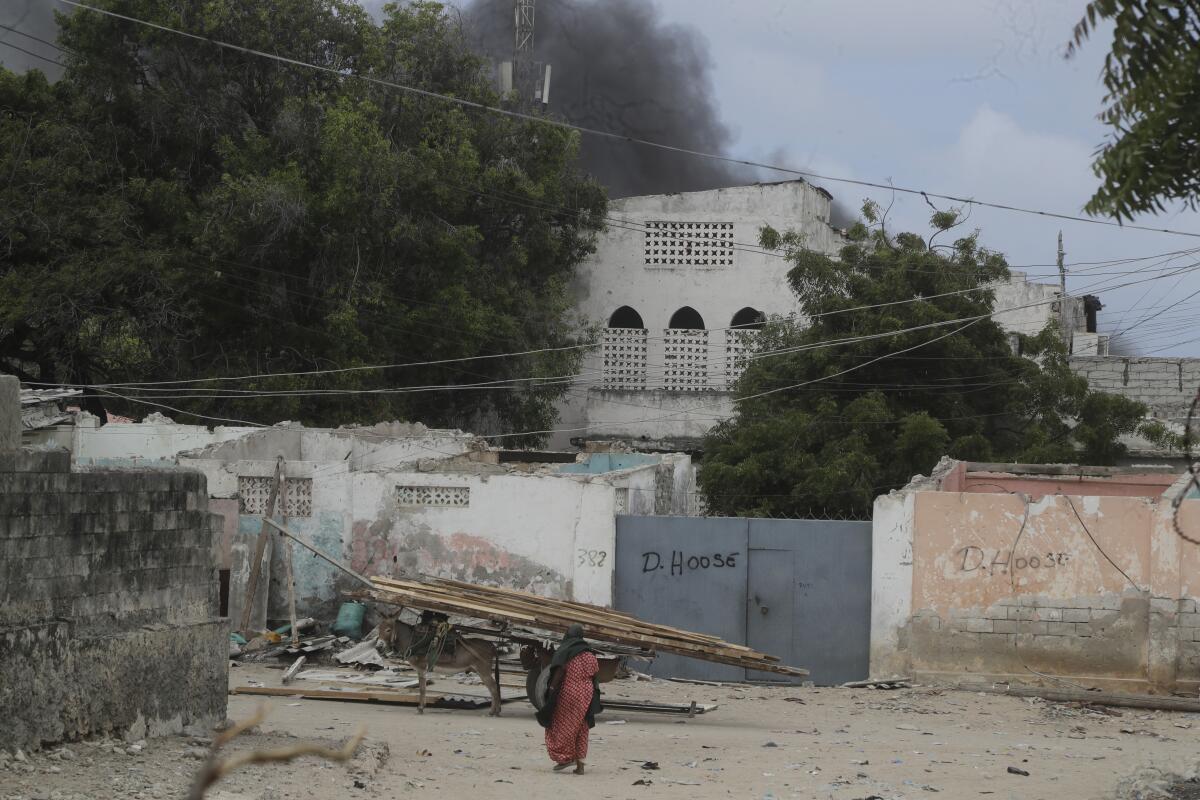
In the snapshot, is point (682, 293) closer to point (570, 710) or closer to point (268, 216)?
point (268, 216)

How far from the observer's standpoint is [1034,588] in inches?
570

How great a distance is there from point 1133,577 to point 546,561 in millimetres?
6490

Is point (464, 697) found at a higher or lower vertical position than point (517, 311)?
lower

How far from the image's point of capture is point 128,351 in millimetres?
27906

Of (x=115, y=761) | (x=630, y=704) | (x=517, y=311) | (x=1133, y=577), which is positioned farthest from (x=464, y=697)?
(x=517, y=311)

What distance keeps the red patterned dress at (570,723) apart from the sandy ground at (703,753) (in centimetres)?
19

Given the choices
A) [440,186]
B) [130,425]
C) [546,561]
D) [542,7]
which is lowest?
[546,561]

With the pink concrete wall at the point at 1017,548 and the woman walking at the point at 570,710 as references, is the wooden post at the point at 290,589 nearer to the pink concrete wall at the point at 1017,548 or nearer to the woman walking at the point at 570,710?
the woman walking at the point at 570,710

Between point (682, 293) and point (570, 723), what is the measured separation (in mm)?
28370

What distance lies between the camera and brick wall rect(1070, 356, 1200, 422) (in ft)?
94.9

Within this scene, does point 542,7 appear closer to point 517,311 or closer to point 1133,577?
point 517,311

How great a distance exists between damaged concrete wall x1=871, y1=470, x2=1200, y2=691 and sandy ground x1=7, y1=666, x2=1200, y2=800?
0.78 m

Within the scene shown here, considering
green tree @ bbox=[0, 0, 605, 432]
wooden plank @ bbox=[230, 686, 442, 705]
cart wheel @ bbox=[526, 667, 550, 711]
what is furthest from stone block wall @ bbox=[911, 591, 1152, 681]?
green tree @ bbox=[0, 0, 605, 432]

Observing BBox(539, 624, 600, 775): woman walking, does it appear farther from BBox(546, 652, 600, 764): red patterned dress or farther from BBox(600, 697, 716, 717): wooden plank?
BBox(600, 697, 716, 717): wooden plank
